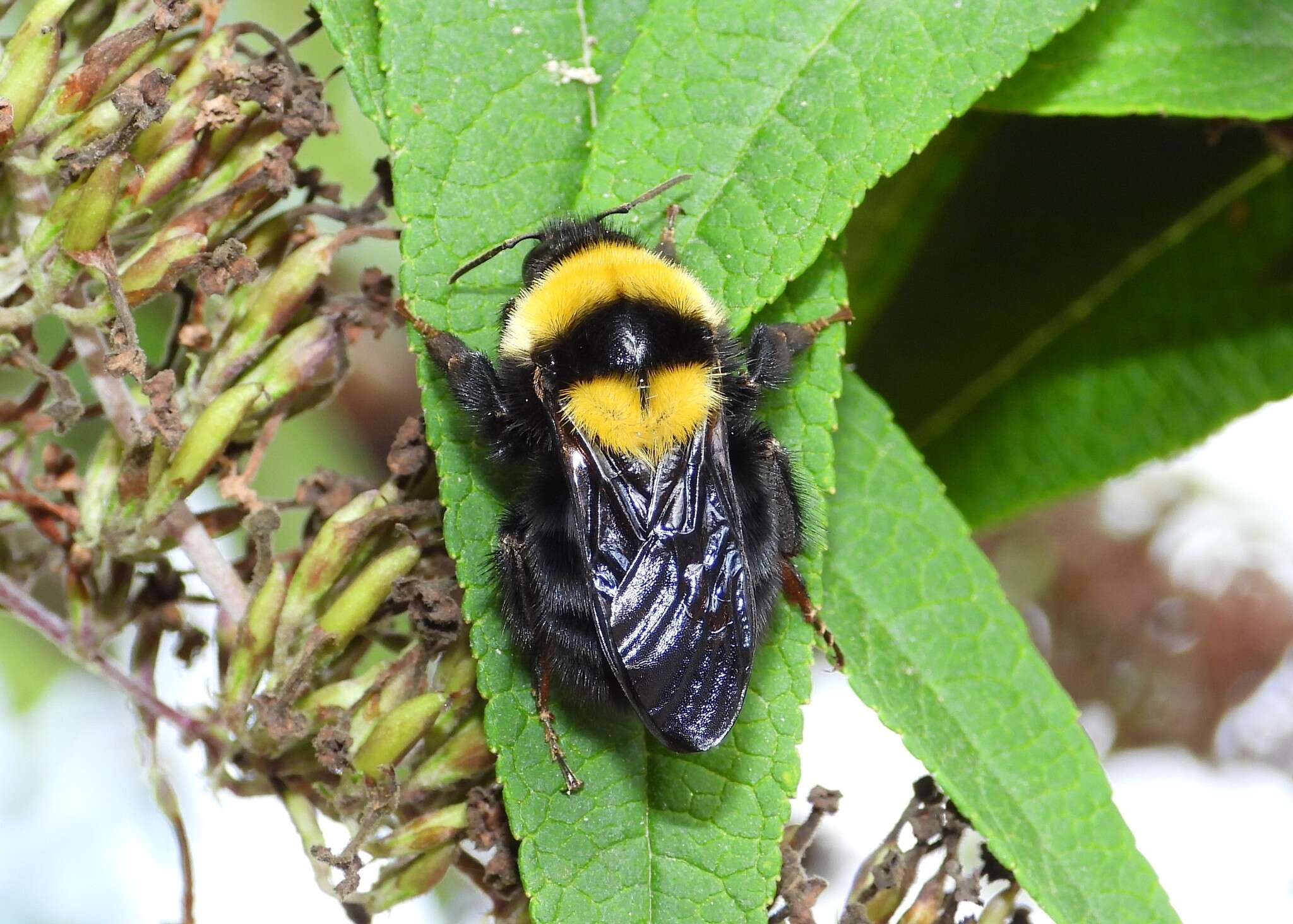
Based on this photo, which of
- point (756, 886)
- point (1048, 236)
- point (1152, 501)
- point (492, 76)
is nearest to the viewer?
point (756, 886)

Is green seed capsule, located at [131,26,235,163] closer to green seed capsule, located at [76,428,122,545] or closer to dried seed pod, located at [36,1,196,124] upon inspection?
dried seed pod, located at [36,1,196,124]

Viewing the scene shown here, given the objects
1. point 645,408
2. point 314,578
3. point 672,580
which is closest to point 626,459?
point 645,408

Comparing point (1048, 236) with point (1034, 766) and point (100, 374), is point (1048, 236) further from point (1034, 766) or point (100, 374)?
point (100, 374)

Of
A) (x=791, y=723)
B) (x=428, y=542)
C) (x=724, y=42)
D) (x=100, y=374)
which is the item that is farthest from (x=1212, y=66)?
(x=100, y=374)

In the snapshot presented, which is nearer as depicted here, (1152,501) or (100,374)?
(100,374)

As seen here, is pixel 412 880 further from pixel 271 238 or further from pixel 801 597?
pixel 271 238

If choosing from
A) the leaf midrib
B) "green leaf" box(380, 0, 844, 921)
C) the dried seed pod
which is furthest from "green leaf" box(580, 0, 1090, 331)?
the leaf midrib
